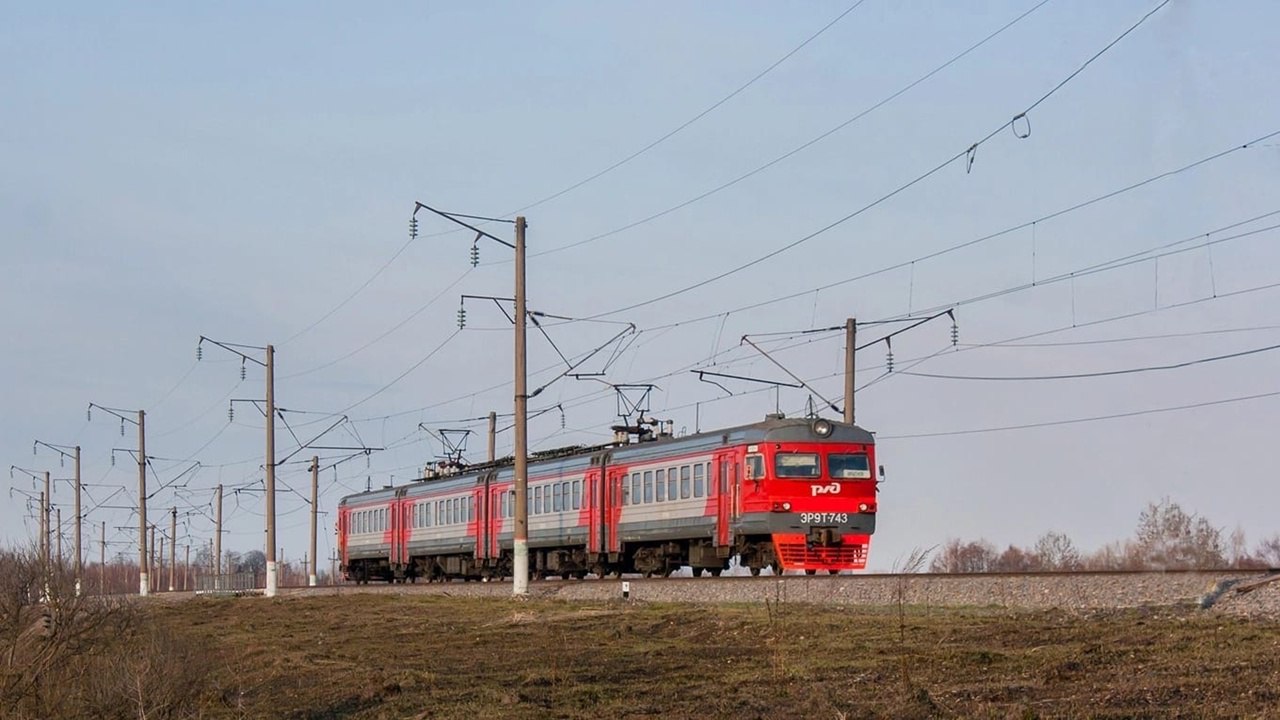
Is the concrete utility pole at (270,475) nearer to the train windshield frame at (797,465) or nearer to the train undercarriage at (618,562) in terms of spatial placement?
the train undercarriage at (618,562)

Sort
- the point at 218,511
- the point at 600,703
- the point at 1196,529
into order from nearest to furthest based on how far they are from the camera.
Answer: the point at 600,703
the point at 1196,529
the point at 218,511

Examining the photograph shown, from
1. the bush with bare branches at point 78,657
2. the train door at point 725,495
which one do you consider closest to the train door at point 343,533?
the train door at point 725,495

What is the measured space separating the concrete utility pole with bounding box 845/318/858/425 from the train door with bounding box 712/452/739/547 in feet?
17.8

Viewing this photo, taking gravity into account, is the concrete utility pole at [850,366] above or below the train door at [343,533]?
above

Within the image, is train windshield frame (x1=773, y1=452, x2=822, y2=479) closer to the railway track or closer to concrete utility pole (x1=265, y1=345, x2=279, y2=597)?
the railway track

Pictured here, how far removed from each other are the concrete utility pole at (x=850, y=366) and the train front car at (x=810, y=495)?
151 inches

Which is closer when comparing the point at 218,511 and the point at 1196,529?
the point at 1196,529

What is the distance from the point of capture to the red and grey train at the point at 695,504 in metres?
33.9

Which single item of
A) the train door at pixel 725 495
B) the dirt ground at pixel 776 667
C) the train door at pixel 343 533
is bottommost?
the train door at pixel 343 533

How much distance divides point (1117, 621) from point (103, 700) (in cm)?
1080

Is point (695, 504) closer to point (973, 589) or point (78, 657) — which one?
point (973, 589)

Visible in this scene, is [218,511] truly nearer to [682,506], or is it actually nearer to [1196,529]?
[682,506]

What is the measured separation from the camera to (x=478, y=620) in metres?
26.9

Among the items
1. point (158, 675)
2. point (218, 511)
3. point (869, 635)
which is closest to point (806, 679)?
point (869, 635)
